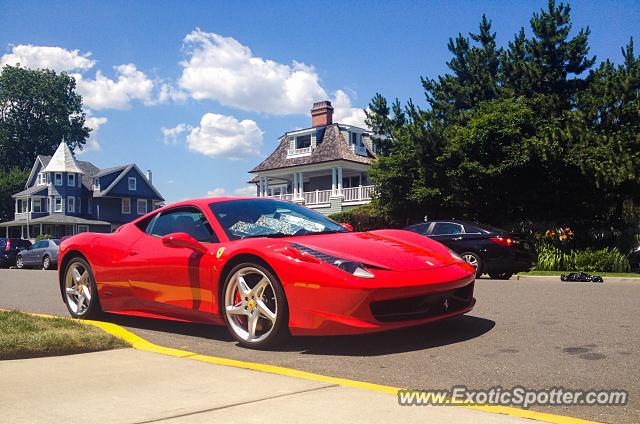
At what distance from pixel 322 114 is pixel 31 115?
55.3 m

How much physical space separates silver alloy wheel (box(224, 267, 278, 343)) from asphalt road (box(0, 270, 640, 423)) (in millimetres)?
180

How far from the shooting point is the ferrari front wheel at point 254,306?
5070 millimetres

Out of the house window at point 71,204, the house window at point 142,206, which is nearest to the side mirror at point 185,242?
the house window at point 71,204

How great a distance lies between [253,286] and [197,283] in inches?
26.0

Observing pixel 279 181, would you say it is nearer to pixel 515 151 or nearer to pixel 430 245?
pixel 515 151

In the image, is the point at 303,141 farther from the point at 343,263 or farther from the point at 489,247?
the point at 343,263

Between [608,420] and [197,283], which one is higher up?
[197,283]

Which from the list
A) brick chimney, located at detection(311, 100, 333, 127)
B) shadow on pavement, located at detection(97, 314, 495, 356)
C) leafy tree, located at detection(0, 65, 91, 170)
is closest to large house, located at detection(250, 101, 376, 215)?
brick chimney, located at detection(311, 100, 333, 127)

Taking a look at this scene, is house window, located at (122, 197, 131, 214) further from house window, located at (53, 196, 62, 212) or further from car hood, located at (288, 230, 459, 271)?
car hood, located at (288, 230, 459, 271)

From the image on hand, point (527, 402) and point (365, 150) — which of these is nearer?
point (527, 402)

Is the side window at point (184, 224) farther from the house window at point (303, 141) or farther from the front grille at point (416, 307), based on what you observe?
the house window at point (303, 141)

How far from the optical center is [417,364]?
4496mm

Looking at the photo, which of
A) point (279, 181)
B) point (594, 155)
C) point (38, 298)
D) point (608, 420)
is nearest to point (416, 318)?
point (608, 420)

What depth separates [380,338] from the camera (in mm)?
5512
